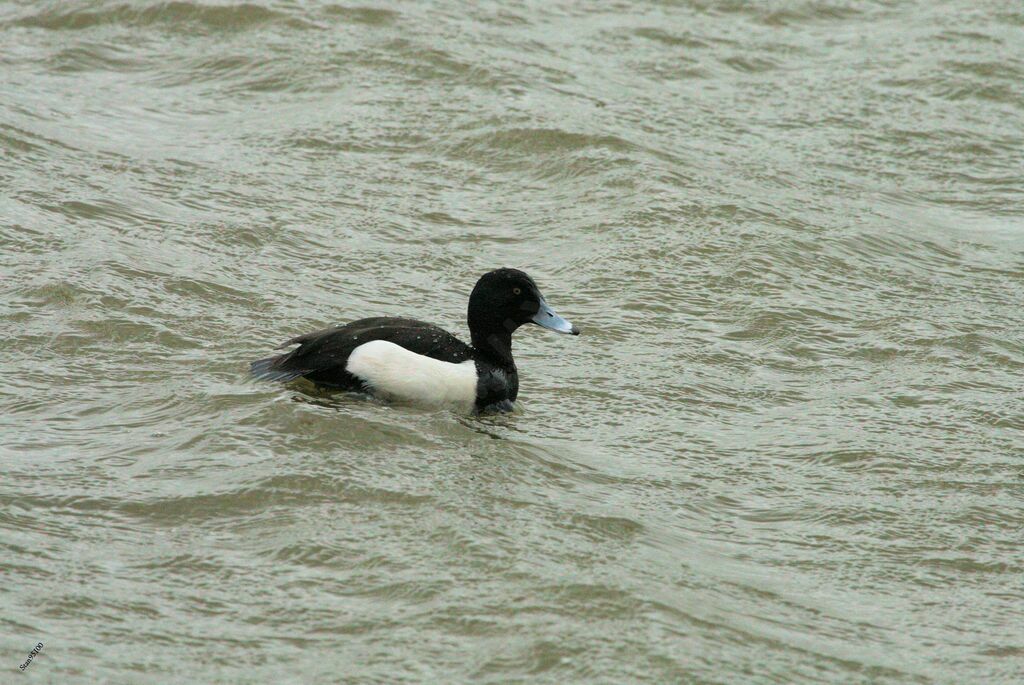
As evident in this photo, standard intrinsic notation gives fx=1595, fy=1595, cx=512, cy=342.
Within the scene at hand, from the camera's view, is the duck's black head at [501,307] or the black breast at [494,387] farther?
the duck's black head at [501,307]

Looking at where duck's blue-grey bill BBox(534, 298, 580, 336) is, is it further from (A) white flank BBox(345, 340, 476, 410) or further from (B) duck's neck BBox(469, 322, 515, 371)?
(A) white flank BBox(345, 340, 476, 410)

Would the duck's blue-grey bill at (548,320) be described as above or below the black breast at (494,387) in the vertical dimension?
above

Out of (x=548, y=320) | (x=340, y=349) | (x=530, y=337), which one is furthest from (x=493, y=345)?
(x=530, y=337)

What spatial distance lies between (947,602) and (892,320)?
369 cm

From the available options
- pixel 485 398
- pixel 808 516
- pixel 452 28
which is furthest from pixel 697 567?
pixel 452 28

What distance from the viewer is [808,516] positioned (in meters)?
7.31

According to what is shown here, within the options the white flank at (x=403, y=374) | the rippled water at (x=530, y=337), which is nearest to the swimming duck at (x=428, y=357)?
the white flank at (x=403, y=374)

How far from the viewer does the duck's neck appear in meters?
8.22

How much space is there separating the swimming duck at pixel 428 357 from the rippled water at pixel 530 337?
0.46 feet

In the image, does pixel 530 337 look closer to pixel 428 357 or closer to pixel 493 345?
pixel 493 345

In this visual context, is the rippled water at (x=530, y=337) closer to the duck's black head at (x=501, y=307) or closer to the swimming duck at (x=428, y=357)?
the swimming duck at (x=428, y=357)

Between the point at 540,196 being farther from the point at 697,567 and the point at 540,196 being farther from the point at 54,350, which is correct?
the point at 697,567

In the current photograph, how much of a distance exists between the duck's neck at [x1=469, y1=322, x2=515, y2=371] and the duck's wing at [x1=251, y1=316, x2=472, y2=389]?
19cm

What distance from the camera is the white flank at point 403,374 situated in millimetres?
7793
